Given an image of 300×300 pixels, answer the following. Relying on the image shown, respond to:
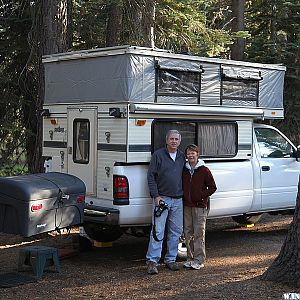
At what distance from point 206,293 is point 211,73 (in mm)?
3624

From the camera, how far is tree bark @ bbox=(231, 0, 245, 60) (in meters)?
15.8

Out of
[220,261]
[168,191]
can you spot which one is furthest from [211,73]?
[220,261]

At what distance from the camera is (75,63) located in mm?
8992

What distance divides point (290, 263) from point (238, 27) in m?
10.4

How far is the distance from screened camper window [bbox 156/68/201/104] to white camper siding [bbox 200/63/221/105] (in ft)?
0.34

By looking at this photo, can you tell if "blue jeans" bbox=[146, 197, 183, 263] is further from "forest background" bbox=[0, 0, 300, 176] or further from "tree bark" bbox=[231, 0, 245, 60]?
"tree bark" bbox=[231, 0, 245, 60]

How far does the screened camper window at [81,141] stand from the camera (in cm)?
885

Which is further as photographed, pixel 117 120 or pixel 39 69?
pixel 39 69

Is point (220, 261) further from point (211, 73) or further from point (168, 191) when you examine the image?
point (211, 73)

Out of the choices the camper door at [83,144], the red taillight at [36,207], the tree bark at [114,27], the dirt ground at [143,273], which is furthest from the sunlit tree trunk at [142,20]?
the red taillight at [36,207]

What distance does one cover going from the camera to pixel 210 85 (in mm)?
9195

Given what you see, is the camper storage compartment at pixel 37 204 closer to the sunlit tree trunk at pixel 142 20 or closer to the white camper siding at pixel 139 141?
the white camper siding at pixel 139 141

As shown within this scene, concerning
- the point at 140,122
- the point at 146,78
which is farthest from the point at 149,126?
the point at 146,78

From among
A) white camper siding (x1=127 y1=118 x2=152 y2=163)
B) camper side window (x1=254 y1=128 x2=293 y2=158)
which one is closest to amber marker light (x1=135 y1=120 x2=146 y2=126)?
white camper siding (x1=127 y1=118 x2=152 y2=163)
